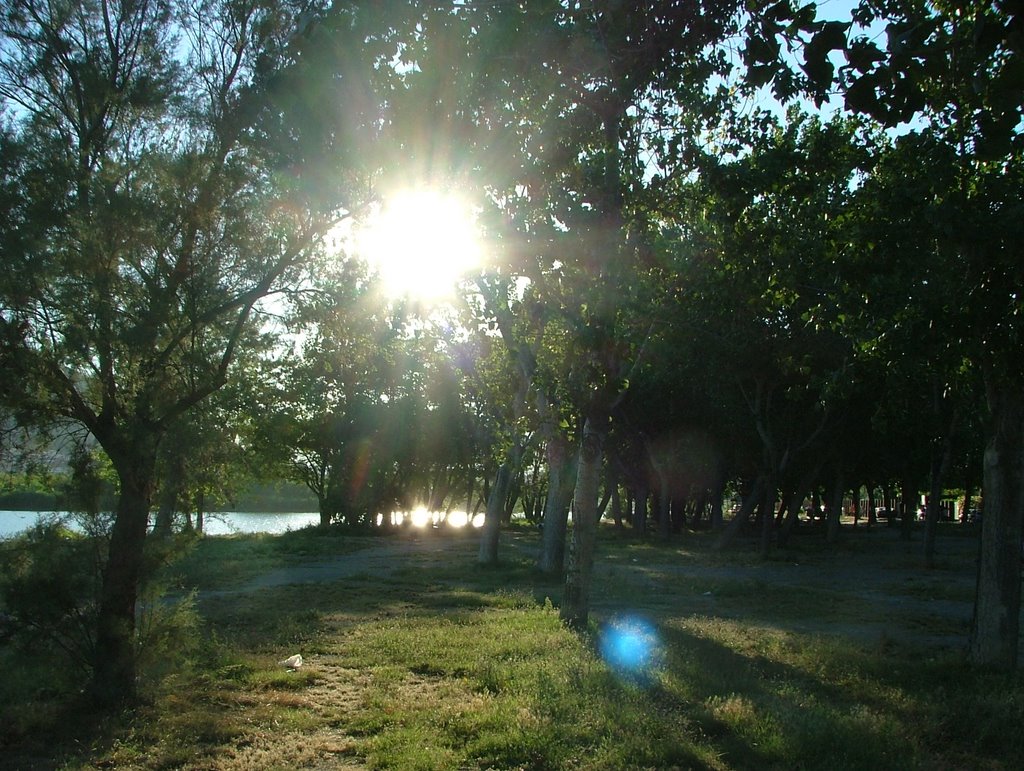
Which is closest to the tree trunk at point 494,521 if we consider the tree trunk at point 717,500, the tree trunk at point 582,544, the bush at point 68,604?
the tree trunk at point 582,544

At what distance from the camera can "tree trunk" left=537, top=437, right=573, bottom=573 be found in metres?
19.1

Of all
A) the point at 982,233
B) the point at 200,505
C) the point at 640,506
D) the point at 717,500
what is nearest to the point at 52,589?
the point at 982,233

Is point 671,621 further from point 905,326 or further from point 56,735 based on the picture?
point 56,735

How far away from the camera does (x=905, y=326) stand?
8484 mm

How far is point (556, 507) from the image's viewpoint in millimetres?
19281

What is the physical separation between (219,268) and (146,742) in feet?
13.3

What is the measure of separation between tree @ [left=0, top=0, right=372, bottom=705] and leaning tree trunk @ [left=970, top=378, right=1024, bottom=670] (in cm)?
747

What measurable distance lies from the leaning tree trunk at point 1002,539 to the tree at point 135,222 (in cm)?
747

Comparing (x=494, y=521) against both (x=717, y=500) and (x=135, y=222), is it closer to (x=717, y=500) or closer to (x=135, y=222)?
(x=135, y=222)

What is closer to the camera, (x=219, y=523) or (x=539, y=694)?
(x=539, y=694)

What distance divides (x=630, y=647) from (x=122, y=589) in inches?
222

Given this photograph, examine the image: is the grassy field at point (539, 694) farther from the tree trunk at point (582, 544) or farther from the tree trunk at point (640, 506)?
the tree trunk at point (640, 506)

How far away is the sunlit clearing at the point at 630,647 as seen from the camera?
28.7 feet

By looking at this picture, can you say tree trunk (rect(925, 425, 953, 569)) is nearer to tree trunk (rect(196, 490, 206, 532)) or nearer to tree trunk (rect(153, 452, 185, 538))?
tree trunk (rect(196, 490, 206, 532))
